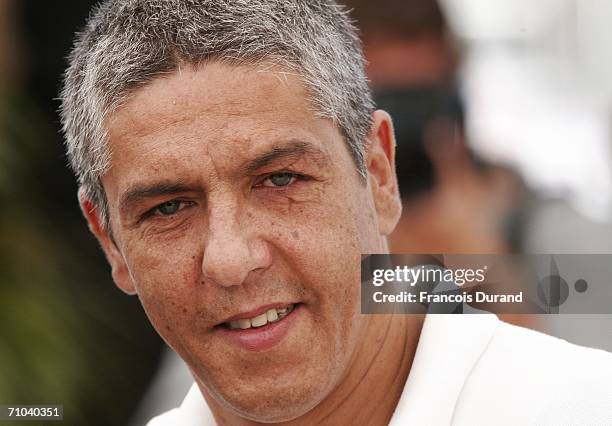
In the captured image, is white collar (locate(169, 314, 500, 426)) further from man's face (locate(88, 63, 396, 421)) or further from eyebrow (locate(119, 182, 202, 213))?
eyebrow (locate(119, 182, 202, 213))

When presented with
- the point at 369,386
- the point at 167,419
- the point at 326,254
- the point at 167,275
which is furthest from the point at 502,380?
the point at 167,419

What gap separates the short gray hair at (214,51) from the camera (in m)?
1.53

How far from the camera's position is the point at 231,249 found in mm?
1479

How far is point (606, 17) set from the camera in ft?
5.68

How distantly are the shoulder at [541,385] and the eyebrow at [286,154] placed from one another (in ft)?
1.45

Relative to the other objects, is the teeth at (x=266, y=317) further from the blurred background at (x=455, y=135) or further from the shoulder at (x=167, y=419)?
the shoulder at (x=167, y=419)

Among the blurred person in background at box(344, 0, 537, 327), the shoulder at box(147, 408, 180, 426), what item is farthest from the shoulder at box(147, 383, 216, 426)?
the blurred person in background at box(344, 0, 537, 327)

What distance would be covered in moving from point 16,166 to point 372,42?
2.46 feet

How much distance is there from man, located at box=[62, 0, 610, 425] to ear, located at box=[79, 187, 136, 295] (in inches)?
3.4

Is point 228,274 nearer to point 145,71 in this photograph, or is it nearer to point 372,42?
point 145,71

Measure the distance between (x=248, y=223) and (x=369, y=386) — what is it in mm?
375

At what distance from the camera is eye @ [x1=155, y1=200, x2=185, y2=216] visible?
1562 mm

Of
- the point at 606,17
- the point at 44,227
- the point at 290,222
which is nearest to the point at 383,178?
the point at 290,222

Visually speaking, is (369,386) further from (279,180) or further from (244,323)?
(279,180)
